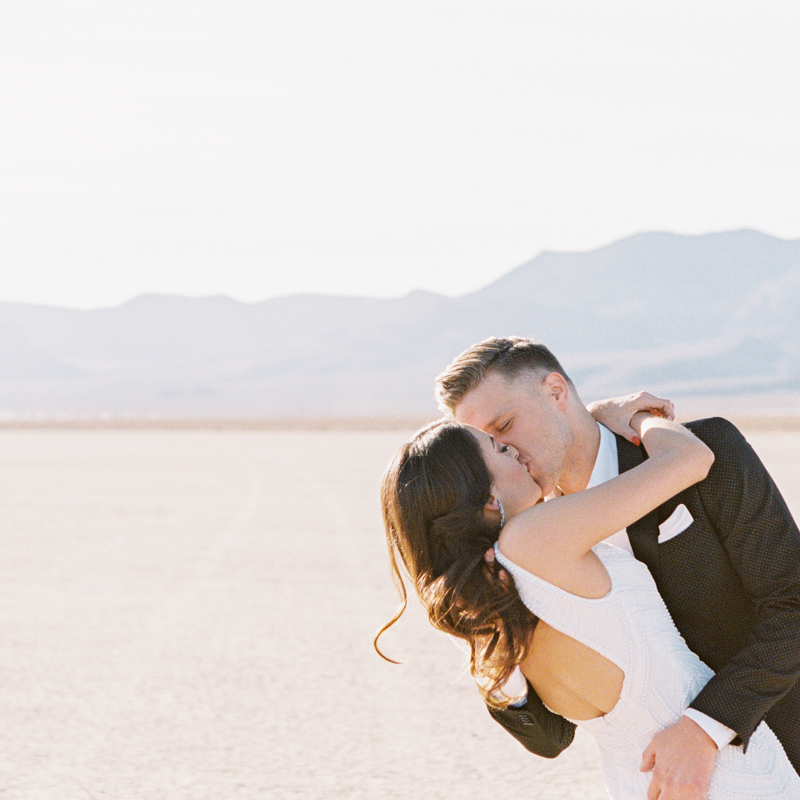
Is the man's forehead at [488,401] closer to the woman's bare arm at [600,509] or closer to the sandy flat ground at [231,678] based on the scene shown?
the woman's bare arm at [600,509]

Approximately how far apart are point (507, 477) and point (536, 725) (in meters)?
0.64

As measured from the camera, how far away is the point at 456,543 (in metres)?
2.77

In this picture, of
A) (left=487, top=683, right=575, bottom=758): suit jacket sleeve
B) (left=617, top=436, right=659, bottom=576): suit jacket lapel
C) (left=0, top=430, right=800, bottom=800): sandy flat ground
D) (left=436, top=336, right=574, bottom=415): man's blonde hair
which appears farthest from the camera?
(left=0, top=430, right=800, bottom=800): sandy flat ground

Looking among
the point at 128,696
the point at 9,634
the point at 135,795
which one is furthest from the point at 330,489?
the point at 135,795

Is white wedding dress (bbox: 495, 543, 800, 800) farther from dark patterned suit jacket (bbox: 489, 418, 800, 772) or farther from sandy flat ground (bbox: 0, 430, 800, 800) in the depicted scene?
sandy flat ground (bbox: 0, 430, 800, 800)

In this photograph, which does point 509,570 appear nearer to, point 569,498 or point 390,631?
point 569,498

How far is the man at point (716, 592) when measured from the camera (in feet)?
8.60

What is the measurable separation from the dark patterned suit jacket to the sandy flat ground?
2570mm

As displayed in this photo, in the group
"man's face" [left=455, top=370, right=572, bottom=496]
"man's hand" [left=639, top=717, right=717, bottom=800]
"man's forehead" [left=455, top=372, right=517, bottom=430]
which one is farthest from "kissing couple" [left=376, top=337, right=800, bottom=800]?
"man's forehead" [left=455, top=372, right=517, bottom=430]

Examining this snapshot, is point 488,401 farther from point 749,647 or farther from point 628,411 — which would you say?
point 749,647

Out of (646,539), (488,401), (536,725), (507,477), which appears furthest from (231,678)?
(646,539)

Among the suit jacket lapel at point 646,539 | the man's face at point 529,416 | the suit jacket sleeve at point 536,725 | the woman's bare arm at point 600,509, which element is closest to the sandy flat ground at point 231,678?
the suit jacket sleeve at point 536,725

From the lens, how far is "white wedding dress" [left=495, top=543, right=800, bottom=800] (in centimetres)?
261

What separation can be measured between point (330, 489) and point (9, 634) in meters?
13.4
